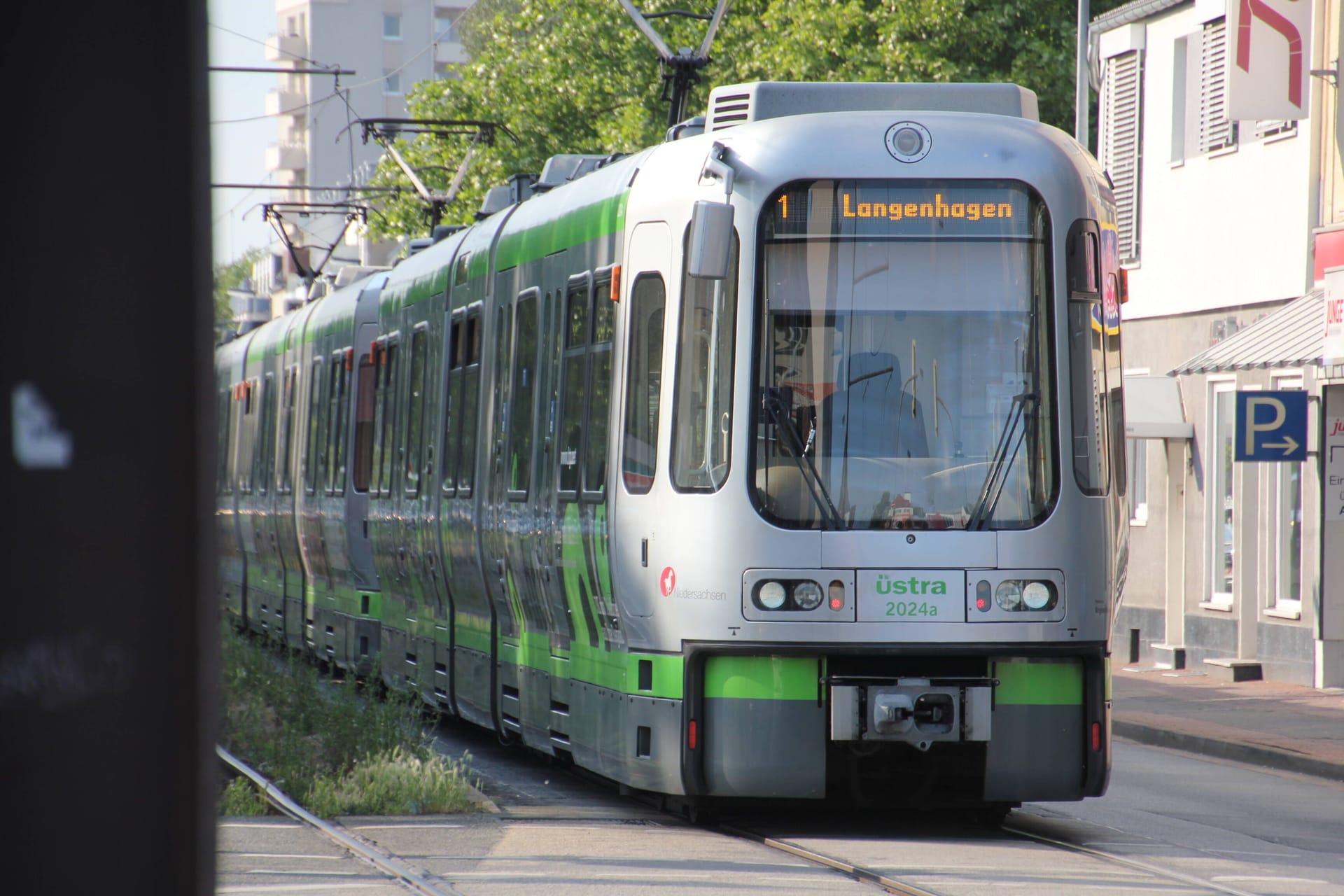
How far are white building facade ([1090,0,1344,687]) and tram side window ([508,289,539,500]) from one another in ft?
29.9

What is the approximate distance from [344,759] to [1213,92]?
1639 centimetres

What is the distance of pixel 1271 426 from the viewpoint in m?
18.9

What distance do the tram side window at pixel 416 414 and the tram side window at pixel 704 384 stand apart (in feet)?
18.2

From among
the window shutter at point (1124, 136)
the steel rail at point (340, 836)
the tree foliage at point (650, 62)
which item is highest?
the tree foliage at point (650, 62)

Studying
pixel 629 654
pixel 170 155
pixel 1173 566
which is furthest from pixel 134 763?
pixel 1173 566

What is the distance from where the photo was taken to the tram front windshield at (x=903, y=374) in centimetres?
885

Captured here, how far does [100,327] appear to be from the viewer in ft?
4.47

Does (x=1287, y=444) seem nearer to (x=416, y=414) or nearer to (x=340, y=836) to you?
(x=416, y=414)

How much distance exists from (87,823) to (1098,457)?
26.4ft

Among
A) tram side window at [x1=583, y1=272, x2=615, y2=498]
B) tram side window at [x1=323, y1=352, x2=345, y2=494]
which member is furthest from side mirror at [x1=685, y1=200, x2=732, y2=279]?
tram side window at [x1=323, y1=352, x2=345, y2=494]

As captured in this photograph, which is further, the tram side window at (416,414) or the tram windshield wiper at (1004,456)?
the tram side window at (416,414)

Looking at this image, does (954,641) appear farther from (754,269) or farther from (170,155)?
(170,155)

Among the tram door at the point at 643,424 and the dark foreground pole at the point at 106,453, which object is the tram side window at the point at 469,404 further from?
the dark foreground pole at the point at 106,453

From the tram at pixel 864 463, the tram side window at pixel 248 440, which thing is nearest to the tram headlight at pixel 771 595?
the tram at pixel 864 463
